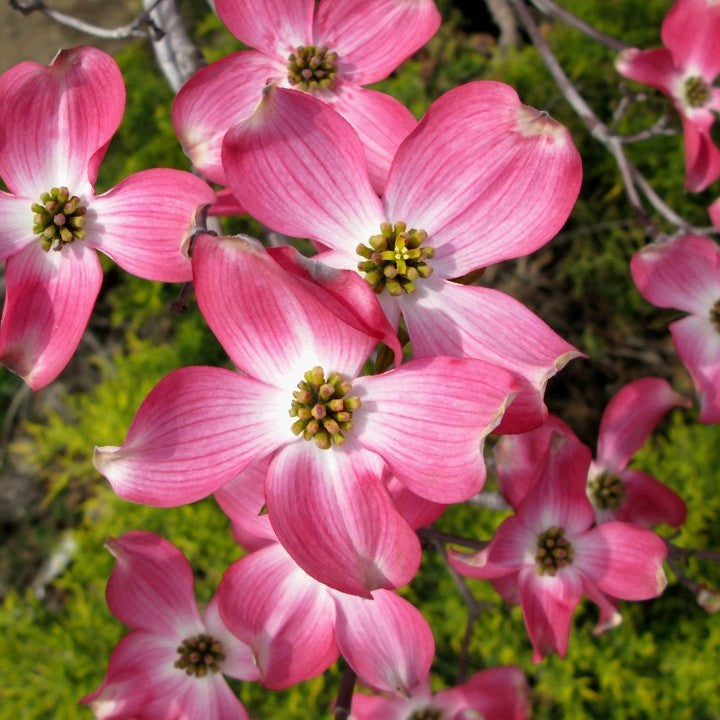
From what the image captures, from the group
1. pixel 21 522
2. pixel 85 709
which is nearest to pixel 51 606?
pixel 21 522

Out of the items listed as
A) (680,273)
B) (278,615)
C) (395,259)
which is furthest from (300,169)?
(680,273)

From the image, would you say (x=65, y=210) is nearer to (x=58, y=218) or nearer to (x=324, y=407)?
(x=58, y=218)

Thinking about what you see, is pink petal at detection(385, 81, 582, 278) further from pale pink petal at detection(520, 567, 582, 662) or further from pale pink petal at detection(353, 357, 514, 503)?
pale pink petal at detection(520, 567, 582, 662)

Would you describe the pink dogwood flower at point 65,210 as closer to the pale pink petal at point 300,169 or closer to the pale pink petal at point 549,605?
the pale pink petal at point 300,169

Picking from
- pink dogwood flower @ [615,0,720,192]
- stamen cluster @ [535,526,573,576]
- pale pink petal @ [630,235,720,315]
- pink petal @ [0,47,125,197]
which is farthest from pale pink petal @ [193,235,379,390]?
pink dogwood flower @ [615,0,720,192]

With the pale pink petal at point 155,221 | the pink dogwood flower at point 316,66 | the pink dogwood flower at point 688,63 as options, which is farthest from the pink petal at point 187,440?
the pink dogwood flower at point 688,63
